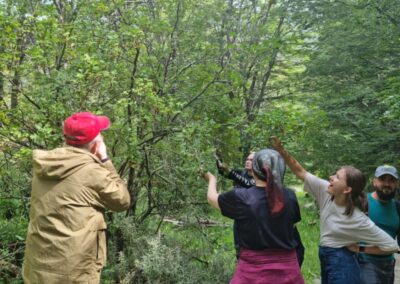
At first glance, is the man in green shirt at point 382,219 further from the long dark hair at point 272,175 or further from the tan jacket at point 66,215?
the tan jacket at point 66,215

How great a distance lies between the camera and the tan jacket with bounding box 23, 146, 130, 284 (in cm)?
242

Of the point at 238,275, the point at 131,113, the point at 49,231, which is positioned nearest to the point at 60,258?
the point at 49,231

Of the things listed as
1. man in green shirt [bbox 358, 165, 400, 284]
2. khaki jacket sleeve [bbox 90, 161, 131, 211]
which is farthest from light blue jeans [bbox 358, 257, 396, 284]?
khaki jacket sleeve [bbox 90, 161, 131, 211]

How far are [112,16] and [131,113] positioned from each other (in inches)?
65.9

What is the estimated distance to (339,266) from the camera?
3086mm

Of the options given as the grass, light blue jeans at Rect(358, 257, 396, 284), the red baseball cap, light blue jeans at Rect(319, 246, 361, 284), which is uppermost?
the red baseball cap

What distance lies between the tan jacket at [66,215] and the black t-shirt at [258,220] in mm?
723

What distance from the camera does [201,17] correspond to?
6.60 metres

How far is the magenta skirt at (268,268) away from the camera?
2.58 m

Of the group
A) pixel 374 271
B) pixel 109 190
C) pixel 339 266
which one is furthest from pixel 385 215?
pixel 109 190

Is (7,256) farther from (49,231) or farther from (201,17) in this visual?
(201,17)

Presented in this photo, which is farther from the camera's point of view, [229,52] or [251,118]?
[229,52]

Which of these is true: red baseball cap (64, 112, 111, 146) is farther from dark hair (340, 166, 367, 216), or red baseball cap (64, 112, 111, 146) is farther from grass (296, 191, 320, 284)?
grass (296, 191, 320, 284)

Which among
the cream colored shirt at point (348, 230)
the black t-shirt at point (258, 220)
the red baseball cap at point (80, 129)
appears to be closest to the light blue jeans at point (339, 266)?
the cream colored shirt at point (348, 230)
